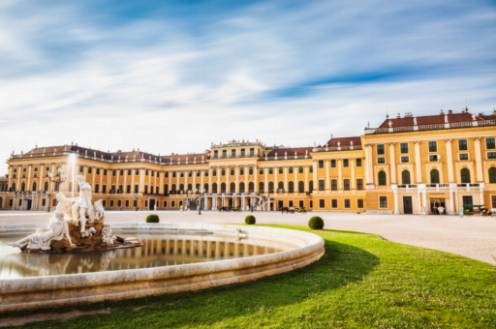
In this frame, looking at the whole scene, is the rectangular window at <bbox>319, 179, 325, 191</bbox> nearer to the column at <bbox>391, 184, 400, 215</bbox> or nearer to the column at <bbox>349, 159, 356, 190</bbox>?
the column at <bbox>349, 159, 356, 190</bbox>

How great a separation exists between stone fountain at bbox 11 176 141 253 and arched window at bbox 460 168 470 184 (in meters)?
44.3

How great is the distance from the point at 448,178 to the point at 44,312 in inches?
1873

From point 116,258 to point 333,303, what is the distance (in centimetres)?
631

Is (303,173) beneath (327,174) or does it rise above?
above

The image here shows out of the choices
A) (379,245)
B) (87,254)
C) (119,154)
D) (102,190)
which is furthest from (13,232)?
(119,154)

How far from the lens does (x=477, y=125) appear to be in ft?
139

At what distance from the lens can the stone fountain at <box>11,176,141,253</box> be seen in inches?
370

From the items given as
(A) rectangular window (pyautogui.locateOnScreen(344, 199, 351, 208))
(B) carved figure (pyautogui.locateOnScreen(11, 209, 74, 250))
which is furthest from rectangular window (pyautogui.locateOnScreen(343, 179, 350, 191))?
(B) carved figure (pyautogui.locateOnScreen(11, 209, 74, 250))

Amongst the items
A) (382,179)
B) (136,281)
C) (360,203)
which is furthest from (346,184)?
(136,281)

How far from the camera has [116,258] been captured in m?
8.99

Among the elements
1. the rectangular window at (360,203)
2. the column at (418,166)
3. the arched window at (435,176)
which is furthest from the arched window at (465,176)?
the rectangular window at (360,203)

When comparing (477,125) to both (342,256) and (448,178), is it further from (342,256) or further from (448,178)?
(342,256)

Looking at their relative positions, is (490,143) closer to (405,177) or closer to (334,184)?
(405,177)

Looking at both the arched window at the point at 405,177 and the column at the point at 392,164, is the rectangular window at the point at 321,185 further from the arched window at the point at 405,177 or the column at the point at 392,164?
the arched window at the point at 405,177
